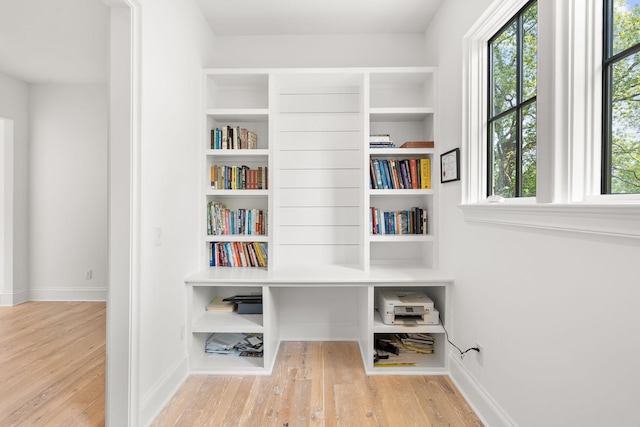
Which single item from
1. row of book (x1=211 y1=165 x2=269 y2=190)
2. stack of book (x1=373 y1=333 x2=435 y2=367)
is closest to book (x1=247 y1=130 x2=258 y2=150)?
row of book (x1=211 y1=165 x2=269 y2=190)

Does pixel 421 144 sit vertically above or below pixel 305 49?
below

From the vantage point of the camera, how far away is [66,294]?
391 cm

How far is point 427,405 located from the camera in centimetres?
193

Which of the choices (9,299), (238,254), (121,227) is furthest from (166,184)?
(9,299)

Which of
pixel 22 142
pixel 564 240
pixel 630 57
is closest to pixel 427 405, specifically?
pixel 564 240

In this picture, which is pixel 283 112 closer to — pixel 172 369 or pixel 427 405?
pixel 172 369

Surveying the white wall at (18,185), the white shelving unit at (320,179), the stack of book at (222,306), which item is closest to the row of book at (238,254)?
the white shelving unit at (320,179)

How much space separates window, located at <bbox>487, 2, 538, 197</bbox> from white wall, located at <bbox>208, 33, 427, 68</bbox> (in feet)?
3.33

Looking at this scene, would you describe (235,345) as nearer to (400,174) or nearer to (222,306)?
(222,306)

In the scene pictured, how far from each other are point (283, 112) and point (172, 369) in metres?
2.13

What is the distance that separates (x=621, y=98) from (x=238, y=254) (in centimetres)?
247

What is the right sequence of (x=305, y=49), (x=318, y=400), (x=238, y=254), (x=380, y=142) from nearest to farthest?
(x=318, y=400)
(x=380, y=142)
(x=238, y=254)
(x=305, y=49)

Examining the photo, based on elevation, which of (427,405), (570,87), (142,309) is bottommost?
(427,405)

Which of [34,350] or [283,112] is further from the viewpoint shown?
[283,112]
